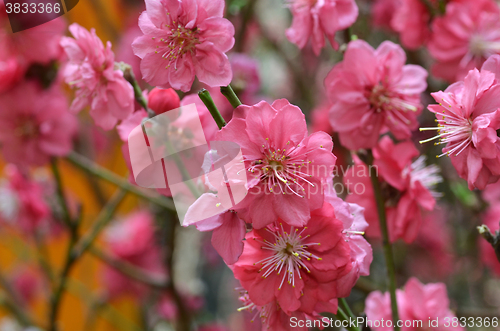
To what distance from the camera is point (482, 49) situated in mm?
535

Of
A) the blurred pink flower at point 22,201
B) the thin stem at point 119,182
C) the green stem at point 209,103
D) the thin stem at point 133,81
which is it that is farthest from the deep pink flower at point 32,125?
the green stem at point 209,103

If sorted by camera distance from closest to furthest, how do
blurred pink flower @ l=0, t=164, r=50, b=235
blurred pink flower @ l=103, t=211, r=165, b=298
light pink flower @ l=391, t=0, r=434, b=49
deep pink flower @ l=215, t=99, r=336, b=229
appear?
1. deep pink flower @ l=215, t=99, r=336, b=229
2. light pink flower @ l=391, t=0, r=434, b=49
3. blurred pink flower @ l=0, t=164, r=50, b=235
4. blurred pink flower @ l=103, t=211, r=165, b=298

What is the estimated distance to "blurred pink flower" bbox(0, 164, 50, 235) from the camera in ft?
2.69

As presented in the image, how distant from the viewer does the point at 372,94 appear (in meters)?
0.47

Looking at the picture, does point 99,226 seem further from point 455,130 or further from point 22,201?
point 455,130

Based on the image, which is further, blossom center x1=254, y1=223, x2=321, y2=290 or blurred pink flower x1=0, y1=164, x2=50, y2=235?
blurred pink flower x1=0, y1=164, x2=50, y2=235

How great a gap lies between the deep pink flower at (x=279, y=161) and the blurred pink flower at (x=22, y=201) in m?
0.66

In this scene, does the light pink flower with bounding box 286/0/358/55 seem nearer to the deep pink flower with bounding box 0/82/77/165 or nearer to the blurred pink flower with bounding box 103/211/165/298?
the deep pink flower with bounding box 0/82/77/165

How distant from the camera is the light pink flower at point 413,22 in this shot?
0.59m

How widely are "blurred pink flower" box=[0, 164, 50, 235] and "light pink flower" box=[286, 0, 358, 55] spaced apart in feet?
2.11

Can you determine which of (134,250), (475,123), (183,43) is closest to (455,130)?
(475,123)

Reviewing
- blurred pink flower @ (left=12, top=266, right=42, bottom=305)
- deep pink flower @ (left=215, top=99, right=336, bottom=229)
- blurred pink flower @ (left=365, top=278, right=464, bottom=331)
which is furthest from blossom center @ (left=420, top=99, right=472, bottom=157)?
blurred pink flower @ (left=12, top=266, right=42, bottom=305)

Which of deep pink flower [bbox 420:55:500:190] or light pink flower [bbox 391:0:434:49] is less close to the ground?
light pink flower [bbox 391:0:434:49]

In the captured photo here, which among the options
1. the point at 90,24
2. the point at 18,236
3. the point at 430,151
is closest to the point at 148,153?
the point at 430,151
